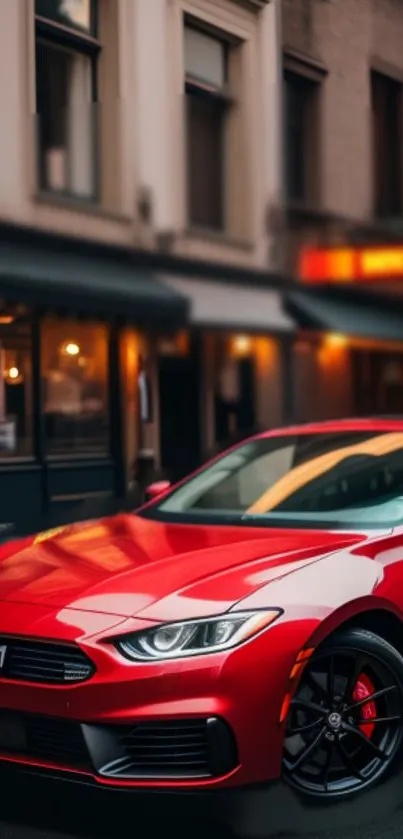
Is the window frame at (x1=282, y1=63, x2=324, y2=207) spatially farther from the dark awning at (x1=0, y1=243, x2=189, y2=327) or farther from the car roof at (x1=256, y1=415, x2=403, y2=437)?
the car roof at (x1=256, y1=415, x2=403, y2=437)

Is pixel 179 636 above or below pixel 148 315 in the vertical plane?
below

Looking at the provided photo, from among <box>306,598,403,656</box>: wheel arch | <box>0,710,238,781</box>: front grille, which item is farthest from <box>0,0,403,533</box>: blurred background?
<box>0,710,238,781</box>: front grille

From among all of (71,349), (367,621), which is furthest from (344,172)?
(367,621)

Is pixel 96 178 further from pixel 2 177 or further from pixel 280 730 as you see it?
pixel 280 730

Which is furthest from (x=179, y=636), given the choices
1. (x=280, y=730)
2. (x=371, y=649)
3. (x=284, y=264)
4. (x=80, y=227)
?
(x=284, y=264)

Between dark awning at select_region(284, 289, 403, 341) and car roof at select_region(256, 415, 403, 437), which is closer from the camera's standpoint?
car roof at select_region(256, 415, 403, 437)

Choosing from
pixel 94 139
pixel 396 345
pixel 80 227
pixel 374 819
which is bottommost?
pixel 374 819

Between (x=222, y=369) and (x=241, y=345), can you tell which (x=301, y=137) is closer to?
(x=241, y=345)

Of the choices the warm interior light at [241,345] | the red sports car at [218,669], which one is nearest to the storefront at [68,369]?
the warm interior light at [241,345]

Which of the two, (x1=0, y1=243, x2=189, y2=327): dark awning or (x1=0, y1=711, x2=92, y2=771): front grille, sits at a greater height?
(x1=0, y1=243, x2=189, y2=327): dark awning

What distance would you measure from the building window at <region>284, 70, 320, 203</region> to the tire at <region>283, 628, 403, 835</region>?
1496 cm

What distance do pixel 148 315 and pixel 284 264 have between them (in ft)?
15.6

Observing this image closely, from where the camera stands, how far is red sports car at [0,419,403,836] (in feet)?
13.4

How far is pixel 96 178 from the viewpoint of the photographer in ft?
50.1
